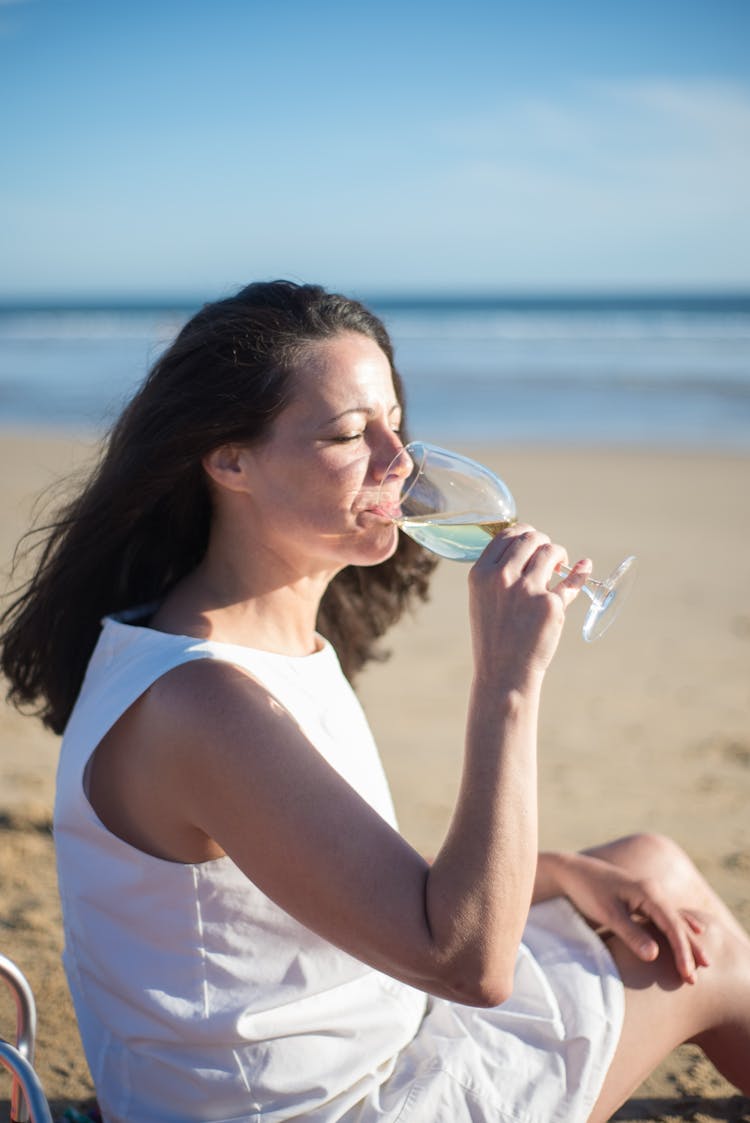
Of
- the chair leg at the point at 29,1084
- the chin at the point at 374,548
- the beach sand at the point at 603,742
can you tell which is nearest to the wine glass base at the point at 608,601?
the chin at the point at 374,548

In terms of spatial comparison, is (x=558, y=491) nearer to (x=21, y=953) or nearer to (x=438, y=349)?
(x=21, y=953)

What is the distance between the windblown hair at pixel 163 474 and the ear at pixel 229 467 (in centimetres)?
3

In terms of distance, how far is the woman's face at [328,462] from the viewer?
2436mm

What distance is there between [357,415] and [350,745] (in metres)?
0.71

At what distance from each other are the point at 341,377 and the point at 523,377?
21513mm

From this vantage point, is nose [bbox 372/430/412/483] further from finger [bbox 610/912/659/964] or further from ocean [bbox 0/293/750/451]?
finger [bbox 610/912/659/964]

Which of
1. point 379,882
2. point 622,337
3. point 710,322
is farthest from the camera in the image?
point 710,322

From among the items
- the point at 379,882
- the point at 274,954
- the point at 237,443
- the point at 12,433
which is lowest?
the point at 12,433

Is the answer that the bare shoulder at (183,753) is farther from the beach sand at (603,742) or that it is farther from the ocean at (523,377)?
the beach sand at (603,742)

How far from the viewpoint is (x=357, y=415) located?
246 cm

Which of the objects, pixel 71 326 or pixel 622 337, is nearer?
pixel 622 337

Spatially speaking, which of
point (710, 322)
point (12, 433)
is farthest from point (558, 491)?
point (710, 322)

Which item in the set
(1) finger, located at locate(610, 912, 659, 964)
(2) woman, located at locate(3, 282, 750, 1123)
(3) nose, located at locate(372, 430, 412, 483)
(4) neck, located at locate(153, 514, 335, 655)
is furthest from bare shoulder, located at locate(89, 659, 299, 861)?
(1) finger, located at locate(610, 912, 659, 964)

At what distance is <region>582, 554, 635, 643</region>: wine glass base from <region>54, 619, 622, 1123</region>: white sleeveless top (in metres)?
0.58
